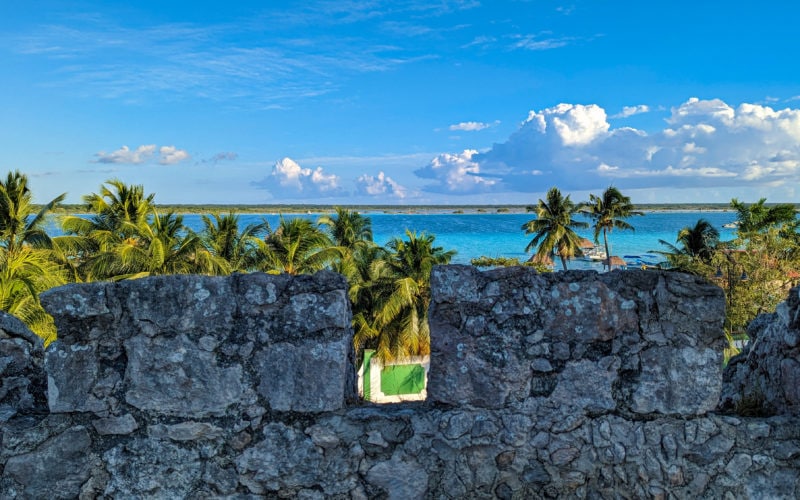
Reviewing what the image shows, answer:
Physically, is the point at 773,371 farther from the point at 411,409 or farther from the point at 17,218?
the point at 17,218

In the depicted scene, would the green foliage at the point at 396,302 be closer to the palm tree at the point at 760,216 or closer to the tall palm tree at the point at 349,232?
the tall palm tree at the point at 349,232

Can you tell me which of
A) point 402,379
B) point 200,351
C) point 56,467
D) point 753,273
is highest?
point 200,351

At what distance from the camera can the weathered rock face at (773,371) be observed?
10.1ft

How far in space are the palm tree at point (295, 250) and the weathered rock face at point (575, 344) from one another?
2274 cm

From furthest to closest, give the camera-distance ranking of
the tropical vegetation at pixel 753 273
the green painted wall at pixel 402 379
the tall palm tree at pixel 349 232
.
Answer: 1. the tall palm tree at pixel 349 232
2. the green painted wall at pixel 402 379
3. the tropical vegetation at pixel 753 273

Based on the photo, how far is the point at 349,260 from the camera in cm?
2917

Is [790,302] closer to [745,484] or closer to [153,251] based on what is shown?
[745,484]

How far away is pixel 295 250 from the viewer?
84.7ft

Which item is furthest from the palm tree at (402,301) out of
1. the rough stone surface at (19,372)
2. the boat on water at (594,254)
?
the boat on water at (594,254)

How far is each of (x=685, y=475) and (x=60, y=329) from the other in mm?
3159

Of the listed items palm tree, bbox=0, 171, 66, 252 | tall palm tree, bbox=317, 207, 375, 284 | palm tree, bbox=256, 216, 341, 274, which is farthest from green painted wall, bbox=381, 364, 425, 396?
palm tree, bbox=0, 171, 66, 252

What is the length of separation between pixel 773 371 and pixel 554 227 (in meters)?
45.7

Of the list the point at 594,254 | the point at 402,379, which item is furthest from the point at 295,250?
the point at 594,254

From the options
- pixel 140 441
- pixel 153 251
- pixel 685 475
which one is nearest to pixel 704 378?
pixel 685 475
